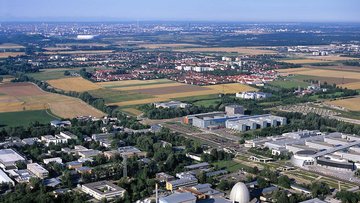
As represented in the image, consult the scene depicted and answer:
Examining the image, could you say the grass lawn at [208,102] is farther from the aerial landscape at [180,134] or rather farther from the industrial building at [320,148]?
the industrial building at [320,148]

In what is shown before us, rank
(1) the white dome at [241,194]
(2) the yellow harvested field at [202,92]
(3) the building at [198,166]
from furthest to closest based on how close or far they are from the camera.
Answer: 1. (2) the yellow harvested field at [202,92]
2. (3) the building at [198,166]
3. (1) the white dome at [241,194]

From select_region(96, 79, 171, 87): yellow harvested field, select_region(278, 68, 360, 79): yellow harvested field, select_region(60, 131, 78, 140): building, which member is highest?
select_region(278, 68, 360, 79): yellow harvested field

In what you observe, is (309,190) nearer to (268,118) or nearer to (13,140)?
(268,118)

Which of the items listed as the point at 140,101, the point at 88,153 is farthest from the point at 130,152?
the point at 140,101

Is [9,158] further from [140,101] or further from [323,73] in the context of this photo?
[323,73]

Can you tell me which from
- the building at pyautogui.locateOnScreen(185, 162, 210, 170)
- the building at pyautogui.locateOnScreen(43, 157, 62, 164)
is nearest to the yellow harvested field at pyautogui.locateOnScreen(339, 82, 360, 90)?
the building at pyautogui.locateOnScreen(185, 162, 210, 170)

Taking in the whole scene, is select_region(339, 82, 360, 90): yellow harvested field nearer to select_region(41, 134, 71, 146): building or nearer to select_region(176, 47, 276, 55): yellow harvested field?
select_region(41, 134, 71, 146): building

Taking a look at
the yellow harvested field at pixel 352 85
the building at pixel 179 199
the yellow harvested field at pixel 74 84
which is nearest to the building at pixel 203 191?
the building at pixel 179 199
